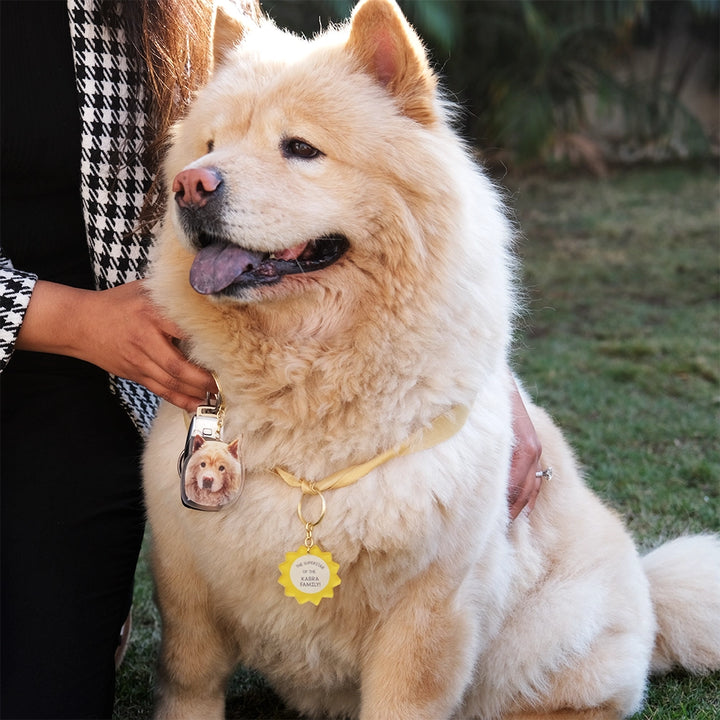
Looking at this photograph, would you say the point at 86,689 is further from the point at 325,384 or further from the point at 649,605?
the point at 649,605

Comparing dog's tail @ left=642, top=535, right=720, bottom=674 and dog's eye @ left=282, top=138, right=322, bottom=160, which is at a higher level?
dog's eye @ left=282, top=138, right=322, bottom=160

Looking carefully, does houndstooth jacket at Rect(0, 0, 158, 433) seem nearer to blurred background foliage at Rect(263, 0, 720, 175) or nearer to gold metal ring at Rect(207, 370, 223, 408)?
gold metal ring at Rect(207, 370, 223, 408)

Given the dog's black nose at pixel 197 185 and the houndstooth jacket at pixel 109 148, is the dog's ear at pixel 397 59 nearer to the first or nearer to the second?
the dog's black nose at pixel 197 185

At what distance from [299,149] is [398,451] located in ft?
2.03

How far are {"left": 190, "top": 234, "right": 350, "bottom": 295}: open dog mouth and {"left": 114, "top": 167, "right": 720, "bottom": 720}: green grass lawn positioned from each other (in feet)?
2.48

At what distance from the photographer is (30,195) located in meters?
2.34

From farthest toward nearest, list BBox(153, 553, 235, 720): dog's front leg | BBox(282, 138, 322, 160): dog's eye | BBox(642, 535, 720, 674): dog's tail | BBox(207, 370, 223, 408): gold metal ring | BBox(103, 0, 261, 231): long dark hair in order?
BBox(642, 535, 720, 674): dog's tail → BBox(103, 0, 261, 231): long dark hair → BBox(153, 553, 235, 720): dog's front leg → BBox(207, 370, 223, 408): gold metal ring → BBox(282, 138, 322, 160): dog's eye

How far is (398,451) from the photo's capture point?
1.91 metres

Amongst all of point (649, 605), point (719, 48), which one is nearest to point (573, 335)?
point (649, 605)

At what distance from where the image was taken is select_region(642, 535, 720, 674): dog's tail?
7.90 ft

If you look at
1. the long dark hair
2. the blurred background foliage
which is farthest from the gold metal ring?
the blurred background foliage

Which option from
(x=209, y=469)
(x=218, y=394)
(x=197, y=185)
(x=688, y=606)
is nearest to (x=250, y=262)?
(x=197, y=185)

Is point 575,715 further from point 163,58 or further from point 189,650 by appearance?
point 163,58

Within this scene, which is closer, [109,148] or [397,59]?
[397,59]
